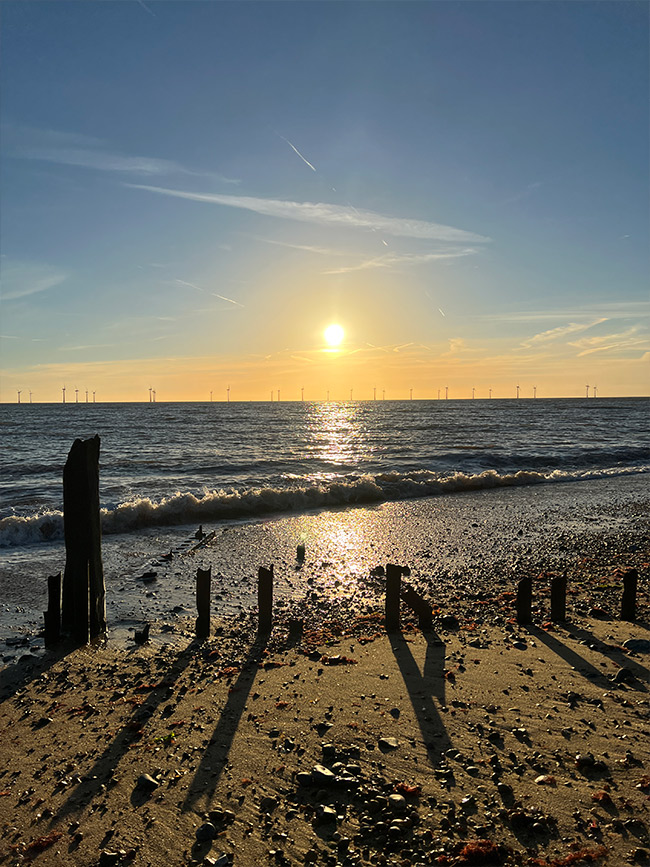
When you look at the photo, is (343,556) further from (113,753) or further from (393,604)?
(113,753)

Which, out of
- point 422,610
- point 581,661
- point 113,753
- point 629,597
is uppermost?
point 629,597

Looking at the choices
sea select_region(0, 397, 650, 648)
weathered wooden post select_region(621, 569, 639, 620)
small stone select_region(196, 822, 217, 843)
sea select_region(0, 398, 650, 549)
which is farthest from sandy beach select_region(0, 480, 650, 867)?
sea select_region(0, 398, 650, 549)

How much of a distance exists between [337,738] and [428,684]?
1519 millimetres

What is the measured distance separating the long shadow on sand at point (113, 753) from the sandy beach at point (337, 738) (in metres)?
0.02

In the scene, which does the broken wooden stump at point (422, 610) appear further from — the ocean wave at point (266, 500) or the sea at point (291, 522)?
the ocean wave at point (266, 500)

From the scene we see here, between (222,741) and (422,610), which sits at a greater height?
(422,610)

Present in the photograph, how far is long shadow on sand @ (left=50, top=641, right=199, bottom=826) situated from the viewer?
190 inches

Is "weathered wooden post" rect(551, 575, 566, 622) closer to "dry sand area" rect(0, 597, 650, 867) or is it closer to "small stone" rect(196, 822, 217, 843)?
"dry sand area" rect(0, 597, 650, 867)

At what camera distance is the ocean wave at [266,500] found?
17391 mm

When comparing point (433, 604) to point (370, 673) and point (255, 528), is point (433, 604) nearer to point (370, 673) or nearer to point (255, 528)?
point (370, 673)

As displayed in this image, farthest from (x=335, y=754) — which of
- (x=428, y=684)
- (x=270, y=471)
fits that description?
(x=270, y=471)

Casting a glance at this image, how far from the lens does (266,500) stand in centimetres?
2194

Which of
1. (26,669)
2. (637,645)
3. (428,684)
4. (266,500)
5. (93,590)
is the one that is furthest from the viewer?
(266,500)

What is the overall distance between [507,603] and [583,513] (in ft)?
36.7
